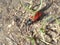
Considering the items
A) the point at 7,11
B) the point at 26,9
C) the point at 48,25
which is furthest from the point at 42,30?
the point at 7,11

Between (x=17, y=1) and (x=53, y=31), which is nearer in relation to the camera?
(x=53, y=31)

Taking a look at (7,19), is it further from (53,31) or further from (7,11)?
(53,31)

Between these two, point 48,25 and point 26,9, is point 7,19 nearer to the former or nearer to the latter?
point 26,9

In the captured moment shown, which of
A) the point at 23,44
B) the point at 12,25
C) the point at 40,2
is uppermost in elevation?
the point at 40,2

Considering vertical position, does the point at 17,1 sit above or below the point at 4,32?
above

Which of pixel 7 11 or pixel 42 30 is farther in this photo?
pixel 7 11

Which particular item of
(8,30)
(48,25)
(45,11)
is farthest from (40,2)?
(8,30)
